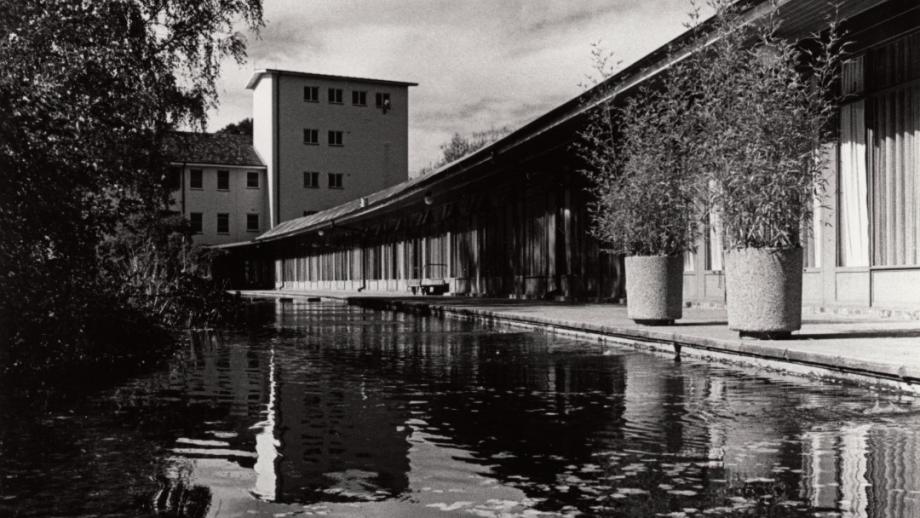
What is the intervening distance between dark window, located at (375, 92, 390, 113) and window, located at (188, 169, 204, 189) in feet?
42.9

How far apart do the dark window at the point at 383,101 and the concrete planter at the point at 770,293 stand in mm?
57967

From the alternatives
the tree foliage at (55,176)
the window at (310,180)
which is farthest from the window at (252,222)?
the tree foliage at (55,176)

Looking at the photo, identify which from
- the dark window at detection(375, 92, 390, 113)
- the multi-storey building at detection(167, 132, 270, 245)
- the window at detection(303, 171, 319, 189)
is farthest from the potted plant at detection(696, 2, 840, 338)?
the dark window at detection(375, 92, 390, 113)

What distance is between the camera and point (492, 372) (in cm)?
866

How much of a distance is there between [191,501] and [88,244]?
229 inches

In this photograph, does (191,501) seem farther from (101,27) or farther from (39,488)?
(101,27)

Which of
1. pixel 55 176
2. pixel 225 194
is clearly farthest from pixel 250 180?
pixel 55 176

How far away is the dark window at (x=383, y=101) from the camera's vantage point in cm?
6644

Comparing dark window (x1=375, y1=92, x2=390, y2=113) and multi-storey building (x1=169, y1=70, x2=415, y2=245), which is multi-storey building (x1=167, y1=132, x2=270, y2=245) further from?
dark window (x1=375, y1=92, x2=390, y2=113)

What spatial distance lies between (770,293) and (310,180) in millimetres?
57073

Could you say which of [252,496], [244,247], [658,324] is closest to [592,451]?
[252,496]

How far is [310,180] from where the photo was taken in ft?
213

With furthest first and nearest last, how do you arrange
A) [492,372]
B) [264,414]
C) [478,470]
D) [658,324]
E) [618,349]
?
[658,324], [618,349], [492,372], [264,414], [478,470]

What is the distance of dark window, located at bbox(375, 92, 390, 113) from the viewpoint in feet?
218
